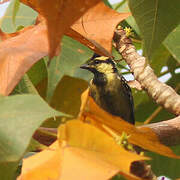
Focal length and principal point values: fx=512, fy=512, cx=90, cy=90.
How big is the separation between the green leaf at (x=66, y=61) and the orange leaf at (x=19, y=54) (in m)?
0.12

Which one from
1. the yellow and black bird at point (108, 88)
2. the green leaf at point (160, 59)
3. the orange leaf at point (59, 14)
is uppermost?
the orange leaf at point (59, 14)

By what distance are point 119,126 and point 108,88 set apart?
1363 mm

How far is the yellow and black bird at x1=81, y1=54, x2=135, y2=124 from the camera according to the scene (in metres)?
1.84

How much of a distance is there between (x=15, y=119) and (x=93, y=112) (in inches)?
3.5

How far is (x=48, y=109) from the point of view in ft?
1.73

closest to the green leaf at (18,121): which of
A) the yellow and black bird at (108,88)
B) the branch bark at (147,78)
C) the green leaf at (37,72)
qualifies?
the branch bark at (147,78)

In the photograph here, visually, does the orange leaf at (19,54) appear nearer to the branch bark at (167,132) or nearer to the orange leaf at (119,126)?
the orange leaf at (119,126)

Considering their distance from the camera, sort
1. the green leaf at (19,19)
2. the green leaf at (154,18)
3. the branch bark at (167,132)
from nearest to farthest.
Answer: the green leaf at (154,18), the branch bark at (167,132), the green leaf at (19,19)

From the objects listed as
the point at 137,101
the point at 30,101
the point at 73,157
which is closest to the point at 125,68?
the point at 137,101

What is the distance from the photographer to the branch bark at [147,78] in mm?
856

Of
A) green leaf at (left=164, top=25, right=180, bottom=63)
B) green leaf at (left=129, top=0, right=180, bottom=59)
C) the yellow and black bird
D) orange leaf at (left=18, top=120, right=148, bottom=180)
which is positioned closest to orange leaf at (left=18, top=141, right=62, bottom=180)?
orange leaf at (left=18, top=120, right=148, bottom=180)

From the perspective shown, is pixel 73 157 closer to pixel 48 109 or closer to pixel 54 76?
pixel 48 109

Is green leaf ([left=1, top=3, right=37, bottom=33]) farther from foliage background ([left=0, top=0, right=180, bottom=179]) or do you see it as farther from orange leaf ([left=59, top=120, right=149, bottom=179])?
orange leaf ([left=59, top=120, right=149, bottom=179])

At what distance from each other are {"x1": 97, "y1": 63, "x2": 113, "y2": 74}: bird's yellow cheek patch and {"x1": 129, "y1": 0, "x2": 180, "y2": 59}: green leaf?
1.19m
